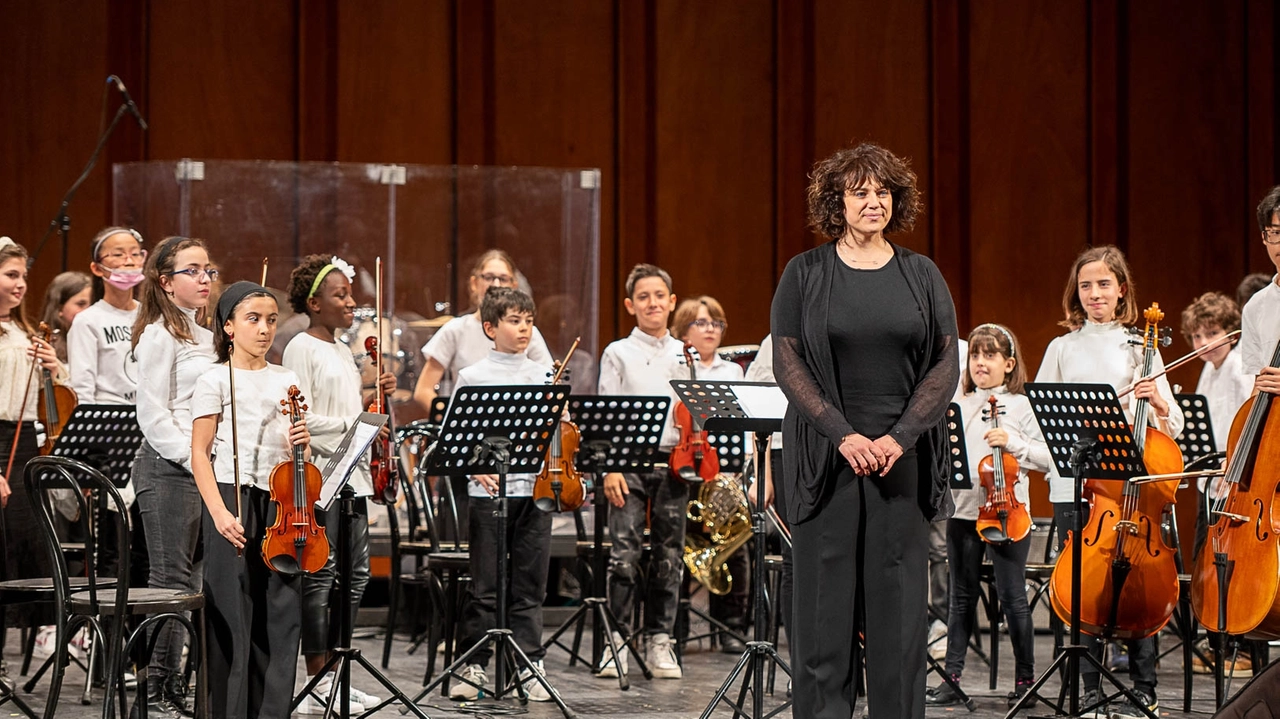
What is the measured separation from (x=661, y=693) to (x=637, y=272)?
1.76 meters

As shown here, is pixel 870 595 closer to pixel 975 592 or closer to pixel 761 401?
pixel 761 401

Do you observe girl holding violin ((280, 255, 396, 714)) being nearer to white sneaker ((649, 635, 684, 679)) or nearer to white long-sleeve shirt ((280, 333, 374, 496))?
white long-sleeve shirt ((280, 333, 374, 496))

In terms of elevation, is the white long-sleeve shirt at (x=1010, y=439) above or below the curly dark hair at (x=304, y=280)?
below

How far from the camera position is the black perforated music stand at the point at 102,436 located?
17.5 ft

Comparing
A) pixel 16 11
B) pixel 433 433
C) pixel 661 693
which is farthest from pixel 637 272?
pixel 16 11

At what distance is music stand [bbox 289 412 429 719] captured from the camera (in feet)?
13.9

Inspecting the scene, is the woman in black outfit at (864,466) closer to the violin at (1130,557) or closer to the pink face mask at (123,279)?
the violin at (1130,557)

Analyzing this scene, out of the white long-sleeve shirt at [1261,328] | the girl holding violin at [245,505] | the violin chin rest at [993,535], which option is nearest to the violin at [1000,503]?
the violin chin rest at [993,535]

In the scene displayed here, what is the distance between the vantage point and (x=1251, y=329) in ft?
16.0

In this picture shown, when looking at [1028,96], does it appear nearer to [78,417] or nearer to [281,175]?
[281,175]

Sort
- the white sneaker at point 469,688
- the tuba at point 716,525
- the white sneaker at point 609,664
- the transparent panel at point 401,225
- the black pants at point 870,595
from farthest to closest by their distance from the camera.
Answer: the transparent panel at point 401,225, the tuba at point 716,525, the white sneaker at point 609,664, the white sneaker at point 469,688, the black pants at point 870,595

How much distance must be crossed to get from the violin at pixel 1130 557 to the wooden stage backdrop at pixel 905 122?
4495 millimetres

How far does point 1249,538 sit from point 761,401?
1.47 meters

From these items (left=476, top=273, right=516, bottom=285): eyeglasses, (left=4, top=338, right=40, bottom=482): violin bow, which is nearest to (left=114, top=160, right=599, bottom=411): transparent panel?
(left=476, top=273, right=516, bottom=285): eyeglasses
